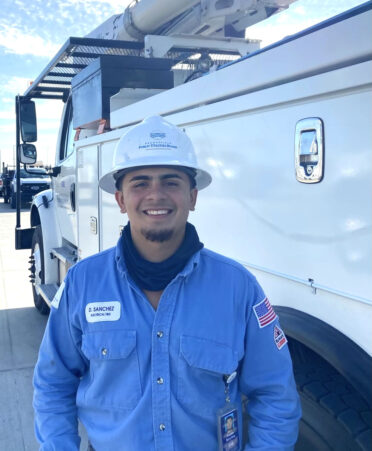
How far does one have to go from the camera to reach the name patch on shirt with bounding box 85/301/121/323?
4.88ft

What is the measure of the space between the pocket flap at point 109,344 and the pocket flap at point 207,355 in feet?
0.53

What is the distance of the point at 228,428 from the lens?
147cm

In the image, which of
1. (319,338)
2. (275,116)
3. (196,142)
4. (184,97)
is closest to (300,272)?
(319,338)

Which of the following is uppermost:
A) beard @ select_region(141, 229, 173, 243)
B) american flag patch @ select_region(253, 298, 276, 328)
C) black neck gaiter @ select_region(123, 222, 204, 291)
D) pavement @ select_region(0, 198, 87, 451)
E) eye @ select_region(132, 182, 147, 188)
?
eye @ select_region(132, 182, 147, 188)

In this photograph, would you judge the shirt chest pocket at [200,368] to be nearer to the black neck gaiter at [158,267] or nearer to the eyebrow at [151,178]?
the black neck gaiter at [158,267]

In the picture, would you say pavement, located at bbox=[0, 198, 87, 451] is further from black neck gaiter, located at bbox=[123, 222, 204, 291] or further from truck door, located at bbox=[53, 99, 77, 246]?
black neck gaiter, located at bbox=[123, 222, 204, 291]

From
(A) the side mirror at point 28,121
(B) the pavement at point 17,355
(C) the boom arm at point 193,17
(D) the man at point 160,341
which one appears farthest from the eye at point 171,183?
(A) the side mirror at point 28,121

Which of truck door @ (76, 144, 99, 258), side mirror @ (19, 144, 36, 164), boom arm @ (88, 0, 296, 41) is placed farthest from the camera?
side mirror @ (19, 144, 36, 164)

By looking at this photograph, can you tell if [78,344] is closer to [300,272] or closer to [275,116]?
[300,272]

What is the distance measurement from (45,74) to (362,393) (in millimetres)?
4270

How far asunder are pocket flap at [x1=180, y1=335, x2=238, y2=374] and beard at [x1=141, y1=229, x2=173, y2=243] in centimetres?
32

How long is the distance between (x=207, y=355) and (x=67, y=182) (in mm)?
3483

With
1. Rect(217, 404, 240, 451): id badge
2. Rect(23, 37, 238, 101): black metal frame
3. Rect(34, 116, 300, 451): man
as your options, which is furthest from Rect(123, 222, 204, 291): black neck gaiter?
Rect(23, 37, 238, 101): black metal frame

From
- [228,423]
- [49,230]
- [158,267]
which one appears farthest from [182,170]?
[49,230]
